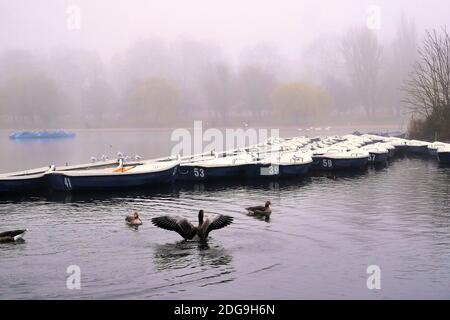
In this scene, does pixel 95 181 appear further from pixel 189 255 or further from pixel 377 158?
pixel 377 158

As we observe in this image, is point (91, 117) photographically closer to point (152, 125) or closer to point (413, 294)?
Answer: point (152, 125)

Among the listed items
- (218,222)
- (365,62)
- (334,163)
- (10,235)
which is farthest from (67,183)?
(365,62)

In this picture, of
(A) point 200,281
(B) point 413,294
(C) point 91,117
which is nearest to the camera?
(B) point 413,294

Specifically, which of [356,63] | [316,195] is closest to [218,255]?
[316,195]

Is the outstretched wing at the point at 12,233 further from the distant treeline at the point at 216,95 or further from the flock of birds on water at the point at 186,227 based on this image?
the distant treeline at the point at 216,95

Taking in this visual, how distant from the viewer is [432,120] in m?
81.9

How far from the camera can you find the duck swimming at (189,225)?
2634cm

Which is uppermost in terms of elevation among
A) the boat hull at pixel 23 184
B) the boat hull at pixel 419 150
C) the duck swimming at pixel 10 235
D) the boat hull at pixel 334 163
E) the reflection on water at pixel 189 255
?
the boat hull at pixel 419 150

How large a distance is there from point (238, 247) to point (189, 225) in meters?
2.33

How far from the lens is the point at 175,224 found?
26344mm

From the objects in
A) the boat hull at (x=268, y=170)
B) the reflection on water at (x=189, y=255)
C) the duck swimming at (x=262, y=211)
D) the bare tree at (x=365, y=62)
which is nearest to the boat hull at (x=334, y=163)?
the boat hull at (x=268, y=170)

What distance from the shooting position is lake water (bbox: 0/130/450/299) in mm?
20766

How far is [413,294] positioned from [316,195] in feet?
69.9

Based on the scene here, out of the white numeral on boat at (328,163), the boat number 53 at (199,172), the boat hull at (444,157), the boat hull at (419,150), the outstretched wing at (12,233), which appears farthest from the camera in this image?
the boat hull at (419,150)
